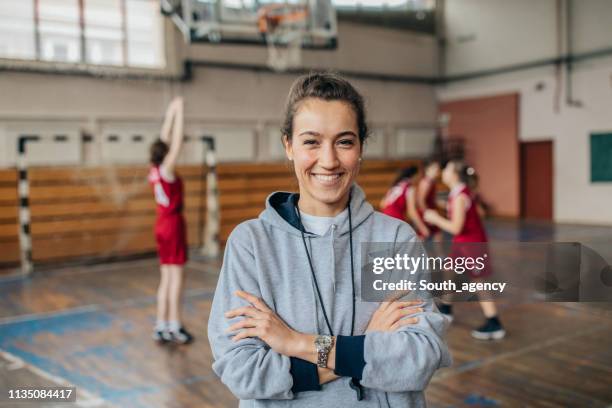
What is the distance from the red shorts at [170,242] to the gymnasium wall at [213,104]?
5061 mm

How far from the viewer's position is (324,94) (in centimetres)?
147

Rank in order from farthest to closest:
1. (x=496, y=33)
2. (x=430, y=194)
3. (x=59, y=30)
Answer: (x=496, y=33) < (x=59, y=30) < (x=430, y=194)

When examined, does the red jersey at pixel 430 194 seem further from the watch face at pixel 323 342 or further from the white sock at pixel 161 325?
the watch face at pixel 323 342

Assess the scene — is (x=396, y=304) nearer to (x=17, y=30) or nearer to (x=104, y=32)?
(x=17, y=30)

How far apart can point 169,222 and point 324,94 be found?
3.65m

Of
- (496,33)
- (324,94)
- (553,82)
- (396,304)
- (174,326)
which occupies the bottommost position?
(174,326)

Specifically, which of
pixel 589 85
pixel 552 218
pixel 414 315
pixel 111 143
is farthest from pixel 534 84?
pixel 414 315

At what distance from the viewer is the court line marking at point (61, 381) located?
3.58 m

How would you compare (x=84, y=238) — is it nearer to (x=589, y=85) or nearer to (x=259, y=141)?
(x=259, y=141)

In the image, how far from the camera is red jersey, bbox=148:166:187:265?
15.8 ft

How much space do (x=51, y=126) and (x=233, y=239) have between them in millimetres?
9434

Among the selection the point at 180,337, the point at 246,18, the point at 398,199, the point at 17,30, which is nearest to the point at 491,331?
the point at 398,199

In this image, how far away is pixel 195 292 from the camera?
690cm

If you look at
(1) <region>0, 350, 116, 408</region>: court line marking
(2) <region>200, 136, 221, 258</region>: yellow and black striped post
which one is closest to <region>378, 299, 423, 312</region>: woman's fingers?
(1) <region>0, 350, 116, 408</region>: court line marking
